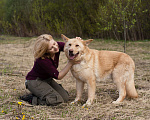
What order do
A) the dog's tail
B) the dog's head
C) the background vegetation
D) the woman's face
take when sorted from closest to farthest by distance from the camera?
1. the dog's head
2. the woman's face
3. the dog's tail
4. the background vegetation

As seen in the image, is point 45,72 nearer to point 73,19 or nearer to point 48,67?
Result: point 48,67

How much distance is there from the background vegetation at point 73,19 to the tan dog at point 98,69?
9.24 m

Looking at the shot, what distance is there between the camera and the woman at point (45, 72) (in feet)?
10.9

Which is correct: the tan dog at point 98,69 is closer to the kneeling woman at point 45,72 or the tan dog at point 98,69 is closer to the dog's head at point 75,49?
the dog's head at point 75,49

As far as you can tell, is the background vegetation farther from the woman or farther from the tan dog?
the woman

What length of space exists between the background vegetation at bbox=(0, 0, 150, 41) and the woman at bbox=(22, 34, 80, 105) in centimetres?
952

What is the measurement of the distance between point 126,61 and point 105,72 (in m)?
0.45

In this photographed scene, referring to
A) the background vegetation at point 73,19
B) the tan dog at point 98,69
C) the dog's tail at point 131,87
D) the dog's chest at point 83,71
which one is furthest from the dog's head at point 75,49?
the background vegetation at point 73,19

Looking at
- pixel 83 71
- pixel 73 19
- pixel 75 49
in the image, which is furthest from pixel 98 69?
pixel 73 19

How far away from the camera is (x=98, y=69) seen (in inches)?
139

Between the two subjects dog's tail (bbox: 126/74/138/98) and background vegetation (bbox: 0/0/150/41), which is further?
background vegetation (bbox: 0/0/150/41)

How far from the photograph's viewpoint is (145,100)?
345cm

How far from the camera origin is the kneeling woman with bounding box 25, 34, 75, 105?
→ 332 cm

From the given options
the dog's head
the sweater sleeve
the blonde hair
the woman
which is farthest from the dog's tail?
the blonde hair
